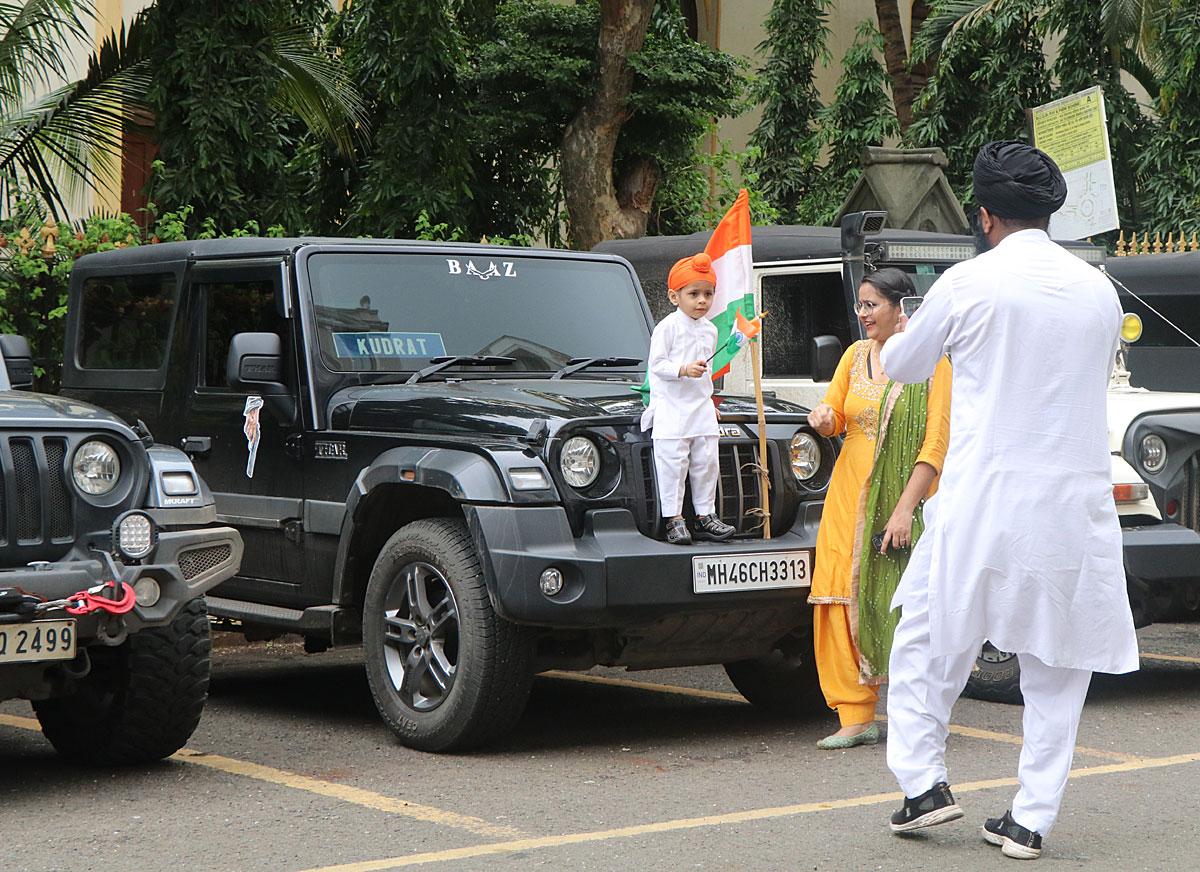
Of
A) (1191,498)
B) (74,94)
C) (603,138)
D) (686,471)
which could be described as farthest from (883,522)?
(603,138)

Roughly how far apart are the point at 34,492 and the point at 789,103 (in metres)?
21.9

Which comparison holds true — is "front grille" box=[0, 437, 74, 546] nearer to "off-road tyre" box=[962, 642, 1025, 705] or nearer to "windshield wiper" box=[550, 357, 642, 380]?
"windshield wiper" box=[550, 357, 642, 380]

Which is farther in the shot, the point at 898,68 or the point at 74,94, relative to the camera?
the point at 898,68

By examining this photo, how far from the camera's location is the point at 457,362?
7461mm

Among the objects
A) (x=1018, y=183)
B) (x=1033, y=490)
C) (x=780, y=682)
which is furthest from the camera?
(x=780, y=682)

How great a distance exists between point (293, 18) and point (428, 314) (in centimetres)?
820

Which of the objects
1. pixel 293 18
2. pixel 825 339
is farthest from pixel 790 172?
Result: pixel 825 339

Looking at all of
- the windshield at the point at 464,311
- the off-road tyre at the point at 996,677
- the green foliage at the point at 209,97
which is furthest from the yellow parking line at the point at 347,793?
the green foliage at the point at 209,97

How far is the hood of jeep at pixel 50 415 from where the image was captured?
5852 mm

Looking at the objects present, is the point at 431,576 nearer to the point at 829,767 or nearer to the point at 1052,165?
the point at 829,767

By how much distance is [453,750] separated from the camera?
21.7ft

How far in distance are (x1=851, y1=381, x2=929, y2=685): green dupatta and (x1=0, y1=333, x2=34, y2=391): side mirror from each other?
326 centimetres

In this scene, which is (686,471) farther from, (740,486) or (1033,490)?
(1033,490)

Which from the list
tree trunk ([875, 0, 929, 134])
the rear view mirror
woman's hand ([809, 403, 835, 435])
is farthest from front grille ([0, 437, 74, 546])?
tree trunk ([875, 0, 929, 134])
